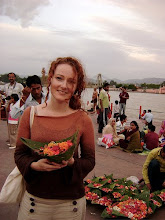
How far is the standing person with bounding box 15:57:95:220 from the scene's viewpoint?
1.41 metres

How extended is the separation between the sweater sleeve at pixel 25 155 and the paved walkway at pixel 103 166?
78.6 inches

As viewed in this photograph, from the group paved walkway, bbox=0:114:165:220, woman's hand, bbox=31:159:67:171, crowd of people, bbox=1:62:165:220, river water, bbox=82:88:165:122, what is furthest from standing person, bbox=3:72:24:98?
woman's hand, bbox=31:159:67:171

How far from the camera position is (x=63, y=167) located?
4.60ft

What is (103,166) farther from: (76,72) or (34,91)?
(76,72)

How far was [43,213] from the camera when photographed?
1.41 metres

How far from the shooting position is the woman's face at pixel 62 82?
1441 mm

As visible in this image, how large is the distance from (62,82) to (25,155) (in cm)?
49

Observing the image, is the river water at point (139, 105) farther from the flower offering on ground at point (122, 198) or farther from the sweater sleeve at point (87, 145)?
the flower offering on ground at point (122, 198)

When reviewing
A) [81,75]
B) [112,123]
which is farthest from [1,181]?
[112,123]

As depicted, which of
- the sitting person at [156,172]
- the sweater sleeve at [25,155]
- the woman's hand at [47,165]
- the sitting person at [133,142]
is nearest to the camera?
the woman's hand at [47,165]

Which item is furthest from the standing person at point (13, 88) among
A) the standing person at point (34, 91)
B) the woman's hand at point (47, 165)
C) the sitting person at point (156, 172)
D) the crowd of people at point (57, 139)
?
the woman's hand at point (47, 165)

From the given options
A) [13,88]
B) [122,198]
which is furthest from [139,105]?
[122,198]

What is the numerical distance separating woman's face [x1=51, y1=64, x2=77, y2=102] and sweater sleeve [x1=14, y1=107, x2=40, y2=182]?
8.3 inches

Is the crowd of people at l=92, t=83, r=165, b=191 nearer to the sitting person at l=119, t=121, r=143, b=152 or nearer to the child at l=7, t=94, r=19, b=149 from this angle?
the sitting person at l=119, t=121, r=143, b=152
